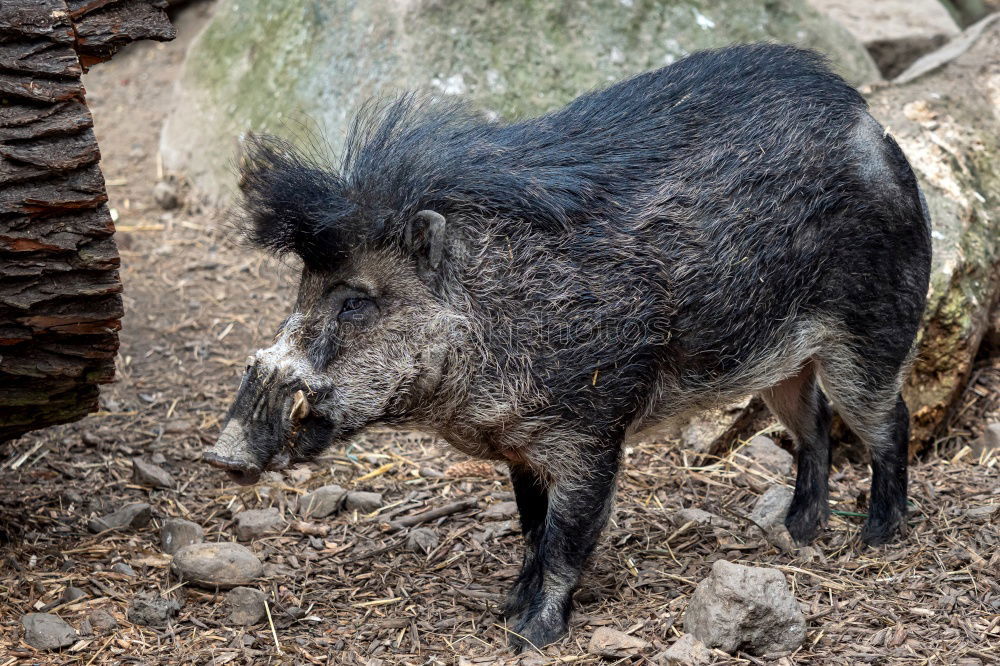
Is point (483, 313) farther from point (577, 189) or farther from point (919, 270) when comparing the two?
point (919, 270)

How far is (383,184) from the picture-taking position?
13.5 ft

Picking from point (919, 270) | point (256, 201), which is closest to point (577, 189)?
point (256, 201)

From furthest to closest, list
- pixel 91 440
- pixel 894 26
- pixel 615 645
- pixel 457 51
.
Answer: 1. pixel 894 26
2. pixel 457 51
3. pixel 91 440
4. pixel 615 645

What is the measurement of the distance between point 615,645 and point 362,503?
1824 mm

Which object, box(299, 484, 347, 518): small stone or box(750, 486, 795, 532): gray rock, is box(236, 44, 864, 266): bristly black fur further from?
box(750, 486, 795, 532): gray rock

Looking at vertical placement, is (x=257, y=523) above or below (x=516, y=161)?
below

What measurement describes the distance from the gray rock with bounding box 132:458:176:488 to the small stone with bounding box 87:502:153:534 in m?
0.28

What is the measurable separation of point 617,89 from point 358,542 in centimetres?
236

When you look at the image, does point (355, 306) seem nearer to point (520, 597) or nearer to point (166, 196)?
point (520, 597)

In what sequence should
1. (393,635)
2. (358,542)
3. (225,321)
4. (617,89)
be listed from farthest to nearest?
(225,321) < (358,542) < (617,89) < (393,635)

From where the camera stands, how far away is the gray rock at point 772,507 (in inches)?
205

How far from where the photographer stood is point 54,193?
3.79 metres

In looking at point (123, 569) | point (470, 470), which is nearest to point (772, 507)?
point (470, 470)

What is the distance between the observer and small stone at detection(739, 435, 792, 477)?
5.76 meters
